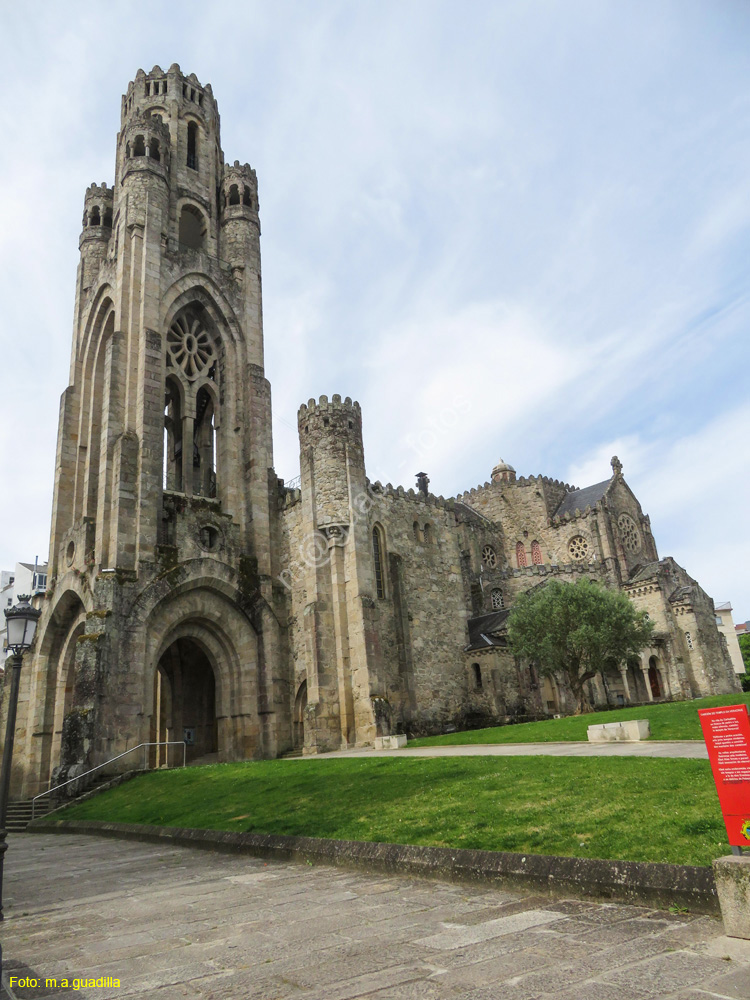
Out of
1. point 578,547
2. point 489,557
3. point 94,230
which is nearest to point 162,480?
point 94,230

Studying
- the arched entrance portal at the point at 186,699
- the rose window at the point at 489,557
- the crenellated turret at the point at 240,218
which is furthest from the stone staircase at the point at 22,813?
the rose window at the point at 489,557

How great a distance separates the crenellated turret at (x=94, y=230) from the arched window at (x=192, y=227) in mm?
3697

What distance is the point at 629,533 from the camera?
4788cm

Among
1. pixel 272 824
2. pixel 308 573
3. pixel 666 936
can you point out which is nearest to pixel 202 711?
pixel 308 573

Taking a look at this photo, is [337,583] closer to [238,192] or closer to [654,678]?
[238,192]

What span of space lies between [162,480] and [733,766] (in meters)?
24.5

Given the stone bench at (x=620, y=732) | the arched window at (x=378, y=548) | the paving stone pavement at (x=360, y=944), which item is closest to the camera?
the paving stone pavement at (x=360, y=944)

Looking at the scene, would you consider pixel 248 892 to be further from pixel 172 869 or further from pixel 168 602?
pixel 168 602

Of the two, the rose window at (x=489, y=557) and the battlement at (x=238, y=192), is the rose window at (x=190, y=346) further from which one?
Result: the rose window at (x=489, y=557)

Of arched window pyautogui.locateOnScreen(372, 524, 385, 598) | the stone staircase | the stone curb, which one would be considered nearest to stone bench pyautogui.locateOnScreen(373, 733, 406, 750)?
the stone staircase

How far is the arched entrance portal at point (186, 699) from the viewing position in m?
29.6

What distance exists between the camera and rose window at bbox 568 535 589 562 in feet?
151

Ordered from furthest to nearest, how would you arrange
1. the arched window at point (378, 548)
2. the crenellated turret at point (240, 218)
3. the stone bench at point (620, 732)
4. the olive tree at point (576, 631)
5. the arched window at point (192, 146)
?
1. the arched window at point (192, 146)
2. the crenellated turret at point (240, 218)
3. the arched window at point (378, 548)
4. the olive tree at point (576, 631)
5. the stone bench at point (620, 732)

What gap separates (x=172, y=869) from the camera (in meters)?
8.99
